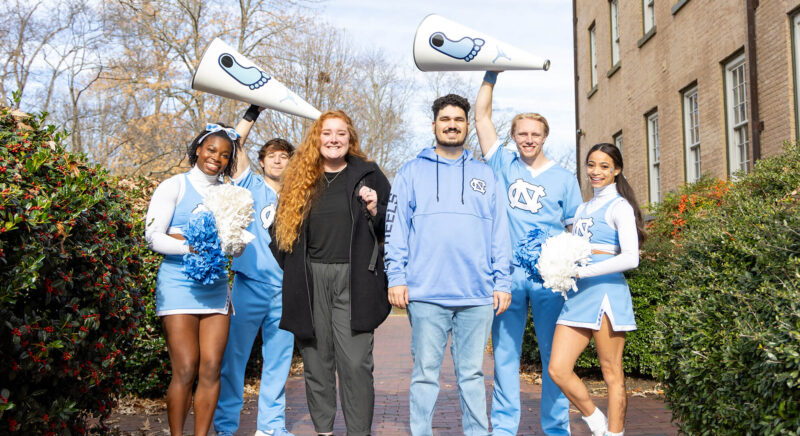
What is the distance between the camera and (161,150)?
21.9 meters

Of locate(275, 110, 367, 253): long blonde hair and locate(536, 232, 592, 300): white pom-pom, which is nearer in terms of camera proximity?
locate(536, 232, 592, 300): white pom-pom

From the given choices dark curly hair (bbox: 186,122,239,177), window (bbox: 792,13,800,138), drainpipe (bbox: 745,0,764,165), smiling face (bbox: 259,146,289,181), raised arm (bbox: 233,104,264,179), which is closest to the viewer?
dark curly hair (bbox: 186,122,239,177)

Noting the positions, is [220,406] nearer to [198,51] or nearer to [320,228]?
[320,228]

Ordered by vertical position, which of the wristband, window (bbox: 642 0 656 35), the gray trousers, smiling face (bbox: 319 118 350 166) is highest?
window (bbox: 642 0 656 35)

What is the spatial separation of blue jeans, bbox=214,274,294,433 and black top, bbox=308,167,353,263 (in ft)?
2.97

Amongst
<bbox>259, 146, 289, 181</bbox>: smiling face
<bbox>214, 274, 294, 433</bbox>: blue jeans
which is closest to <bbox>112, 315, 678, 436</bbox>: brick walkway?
<bbox>214, 274, 294, 433</bbox>: blue jeans

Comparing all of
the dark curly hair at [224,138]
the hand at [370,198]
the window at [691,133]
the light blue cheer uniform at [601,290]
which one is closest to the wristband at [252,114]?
the dark curly hair at [224,138]

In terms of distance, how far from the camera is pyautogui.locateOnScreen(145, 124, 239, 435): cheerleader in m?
4.18

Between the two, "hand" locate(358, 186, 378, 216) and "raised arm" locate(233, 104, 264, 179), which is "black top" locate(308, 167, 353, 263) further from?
"raised arm" locate(233, 104, 264, 179)

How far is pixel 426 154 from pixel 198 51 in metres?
14.9

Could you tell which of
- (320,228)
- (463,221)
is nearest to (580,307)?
(463,221)

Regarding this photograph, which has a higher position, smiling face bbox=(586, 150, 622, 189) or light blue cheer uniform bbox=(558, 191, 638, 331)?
smiling face bbox=(586, 150, 622, 189)

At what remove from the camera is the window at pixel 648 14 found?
14422 millimetres

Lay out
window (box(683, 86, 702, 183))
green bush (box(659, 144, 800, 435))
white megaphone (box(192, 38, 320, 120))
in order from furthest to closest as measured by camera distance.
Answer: window (box(683, 86, 702, 183))
white megaphone (box(192, 38, 320, 120))
green bush (box(659, 144, 800, 435))
